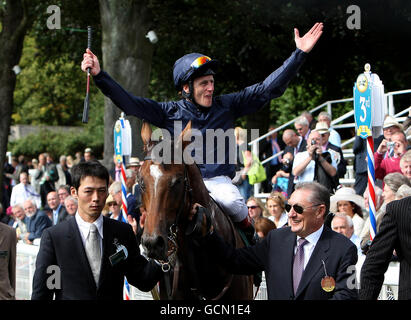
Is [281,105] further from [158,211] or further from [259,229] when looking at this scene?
[158,211]

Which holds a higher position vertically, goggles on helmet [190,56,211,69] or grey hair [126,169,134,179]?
goggles on helmet [190,56,211,69]

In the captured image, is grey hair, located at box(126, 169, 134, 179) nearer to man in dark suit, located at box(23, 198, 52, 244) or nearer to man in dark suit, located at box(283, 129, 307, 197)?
man in dark suit, located at box(23, 198, 52, 244)

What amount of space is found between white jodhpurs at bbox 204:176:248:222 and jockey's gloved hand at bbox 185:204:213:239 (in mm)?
736

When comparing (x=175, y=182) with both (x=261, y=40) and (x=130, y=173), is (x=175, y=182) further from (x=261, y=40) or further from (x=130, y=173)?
(x=261, y=40)

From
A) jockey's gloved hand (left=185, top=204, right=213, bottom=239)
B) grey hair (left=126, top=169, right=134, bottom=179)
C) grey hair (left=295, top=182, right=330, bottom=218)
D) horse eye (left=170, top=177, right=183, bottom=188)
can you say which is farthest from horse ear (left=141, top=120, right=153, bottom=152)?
grey hair (left=126, top=169, right=134, bottom=179)

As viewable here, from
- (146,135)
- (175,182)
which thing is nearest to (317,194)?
(175,182)

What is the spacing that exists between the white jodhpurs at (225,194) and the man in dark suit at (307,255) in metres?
0.80

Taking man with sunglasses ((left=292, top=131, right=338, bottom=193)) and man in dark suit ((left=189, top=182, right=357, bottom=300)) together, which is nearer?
man in dark suit ((left=189, top=182, right=357, bottom=300))

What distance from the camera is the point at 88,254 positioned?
4719mm

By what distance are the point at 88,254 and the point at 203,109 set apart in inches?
68.4

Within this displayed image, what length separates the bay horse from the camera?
4789 millimetres
